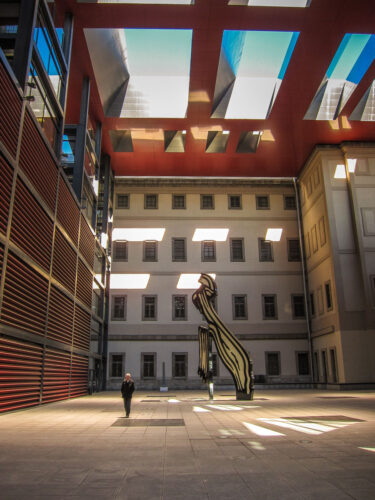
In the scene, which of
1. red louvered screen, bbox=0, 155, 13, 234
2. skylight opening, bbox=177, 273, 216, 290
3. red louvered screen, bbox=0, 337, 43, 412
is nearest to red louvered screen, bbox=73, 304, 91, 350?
red louvered screen, bbox=0, 337, 43, 412

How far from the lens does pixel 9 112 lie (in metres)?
10.7

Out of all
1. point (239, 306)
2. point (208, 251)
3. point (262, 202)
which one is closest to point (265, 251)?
point (262, 202)

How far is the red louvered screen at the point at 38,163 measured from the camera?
12.2m

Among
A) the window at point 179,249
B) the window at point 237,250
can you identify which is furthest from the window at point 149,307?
the window at point 237,250

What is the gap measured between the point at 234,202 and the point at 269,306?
871cm

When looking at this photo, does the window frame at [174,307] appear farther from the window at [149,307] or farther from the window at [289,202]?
the window at [289,202]

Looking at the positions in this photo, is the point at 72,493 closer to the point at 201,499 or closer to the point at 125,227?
the point at 201,499

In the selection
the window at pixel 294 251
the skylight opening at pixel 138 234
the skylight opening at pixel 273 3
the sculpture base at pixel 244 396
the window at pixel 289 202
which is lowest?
the sculpture base at pixel 244 396

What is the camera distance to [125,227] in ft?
104

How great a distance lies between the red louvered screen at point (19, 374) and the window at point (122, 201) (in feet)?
63.4

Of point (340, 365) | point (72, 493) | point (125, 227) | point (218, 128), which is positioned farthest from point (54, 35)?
point (340, 365)

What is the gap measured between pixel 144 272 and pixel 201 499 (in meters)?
27.2

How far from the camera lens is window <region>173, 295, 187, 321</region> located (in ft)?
98.5

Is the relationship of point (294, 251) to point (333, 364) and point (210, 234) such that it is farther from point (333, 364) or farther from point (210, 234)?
point (333, 364)
